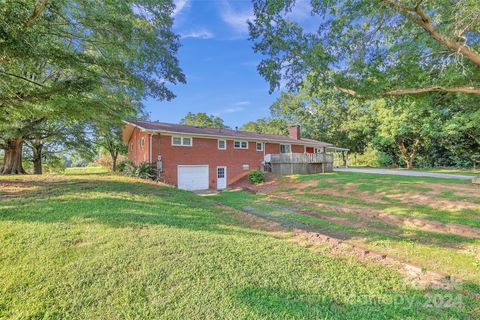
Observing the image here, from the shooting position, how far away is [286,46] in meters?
5.90

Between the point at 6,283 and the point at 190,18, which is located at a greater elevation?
the point at 190,18

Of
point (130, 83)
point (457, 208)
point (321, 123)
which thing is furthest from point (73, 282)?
point (321, 123)

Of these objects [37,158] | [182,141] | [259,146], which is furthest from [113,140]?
[259,146]

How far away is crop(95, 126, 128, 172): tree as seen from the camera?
806 inches

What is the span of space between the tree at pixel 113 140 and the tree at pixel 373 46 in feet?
56.8

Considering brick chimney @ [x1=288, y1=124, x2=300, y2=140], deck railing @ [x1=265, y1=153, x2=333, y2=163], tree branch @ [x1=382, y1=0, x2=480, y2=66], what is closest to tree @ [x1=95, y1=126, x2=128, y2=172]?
deck railing @ [x1=265, y1=153, x2=333, y2=163]

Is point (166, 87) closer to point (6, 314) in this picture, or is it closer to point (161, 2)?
point (161, 2)

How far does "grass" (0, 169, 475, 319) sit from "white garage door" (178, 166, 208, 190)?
1027cm

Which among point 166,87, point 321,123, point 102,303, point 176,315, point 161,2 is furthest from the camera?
point 321,123

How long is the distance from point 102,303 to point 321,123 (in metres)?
36.6

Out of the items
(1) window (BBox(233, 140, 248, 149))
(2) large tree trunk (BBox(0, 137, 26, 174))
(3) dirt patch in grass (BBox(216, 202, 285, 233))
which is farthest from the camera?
(1) window (BBox(233, 140, 248, 149))

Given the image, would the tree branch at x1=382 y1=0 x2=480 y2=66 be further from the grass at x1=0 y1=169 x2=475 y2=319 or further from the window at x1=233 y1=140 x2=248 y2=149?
the window at x1=233 y1=140 x2=248 y2=149

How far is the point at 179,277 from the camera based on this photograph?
3430mm

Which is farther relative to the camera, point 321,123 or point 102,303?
point 321,123
